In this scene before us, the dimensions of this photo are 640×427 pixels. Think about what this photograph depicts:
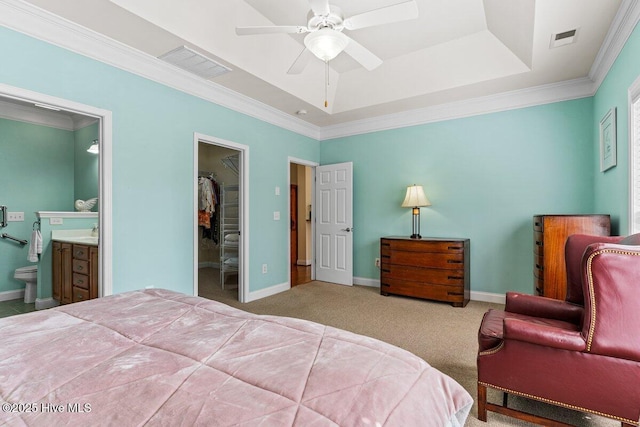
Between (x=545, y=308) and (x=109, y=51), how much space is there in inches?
151

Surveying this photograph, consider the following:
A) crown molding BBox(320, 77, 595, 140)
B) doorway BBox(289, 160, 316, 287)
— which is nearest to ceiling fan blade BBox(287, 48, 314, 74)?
crown molding BBox(320, 77, 595, 140)

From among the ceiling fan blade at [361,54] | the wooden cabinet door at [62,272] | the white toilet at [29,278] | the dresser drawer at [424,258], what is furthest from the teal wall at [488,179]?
the white toilet at [29,278]

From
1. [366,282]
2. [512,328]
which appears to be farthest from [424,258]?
[512,328]

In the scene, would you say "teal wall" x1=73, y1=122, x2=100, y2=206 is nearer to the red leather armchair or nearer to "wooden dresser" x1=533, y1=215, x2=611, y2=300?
the red leather armchair

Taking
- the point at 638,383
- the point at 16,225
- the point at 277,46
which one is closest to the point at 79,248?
the point at 16,225

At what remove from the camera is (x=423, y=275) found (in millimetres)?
3986

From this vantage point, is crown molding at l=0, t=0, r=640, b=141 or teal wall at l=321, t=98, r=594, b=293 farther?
teal wall at l=321, t=98, r=594, b=293

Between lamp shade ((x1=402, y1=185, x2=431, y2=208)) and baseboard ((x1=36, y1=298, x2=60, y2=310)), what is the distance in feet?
13.9

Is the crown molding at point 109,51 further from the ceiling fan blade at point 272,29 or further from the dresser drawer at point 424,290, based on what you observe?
the dresser drawer at point 424,290

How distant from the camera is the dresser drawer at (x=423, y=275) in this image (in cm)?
380

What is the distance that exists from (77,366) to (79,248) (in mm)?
2687

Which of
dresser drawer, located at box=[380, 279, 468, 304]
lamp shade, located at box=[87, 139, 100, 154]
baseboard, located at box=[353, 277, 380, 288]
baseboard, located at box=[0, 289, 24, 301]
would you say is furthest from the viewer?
baseboard, located at box=[353, 277, 380, 288]

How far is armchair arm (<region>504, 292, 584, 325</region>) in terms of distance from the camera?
1.89 meters

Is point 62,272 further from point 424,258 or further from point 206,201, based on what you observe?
point 424,258
